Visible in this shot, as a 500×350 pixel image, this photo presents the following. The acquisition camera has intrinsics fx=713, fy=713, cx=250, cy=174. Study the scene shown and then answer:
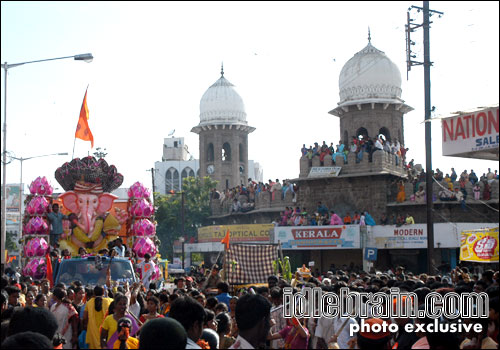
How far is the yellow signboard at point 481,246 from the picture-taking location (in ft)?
52.8

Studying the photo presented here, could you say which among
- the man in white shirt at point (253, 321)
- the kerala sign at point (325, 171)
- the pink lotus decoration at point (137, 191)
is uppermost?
the kerala sign at point (325, 171)

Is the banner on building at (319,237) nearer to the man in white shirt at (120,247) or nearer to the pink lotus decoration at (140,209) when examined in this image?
the pink lotus decoration at (140,209)

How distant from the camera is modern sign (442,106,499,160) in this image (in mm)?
7656

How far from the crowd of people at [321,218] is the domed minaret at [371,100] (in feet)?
19.9

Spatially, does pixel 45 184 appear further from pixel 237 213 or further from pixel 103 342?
pixel 237 213

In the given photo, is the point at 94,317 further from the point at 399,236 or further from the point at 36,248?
the point at 399,236

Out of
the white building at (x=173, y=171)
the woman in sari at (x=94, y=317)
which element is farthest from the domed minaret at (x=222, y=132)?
the woman in sari at (x=94, y=317)

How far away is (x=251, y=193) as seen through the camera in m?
43.7

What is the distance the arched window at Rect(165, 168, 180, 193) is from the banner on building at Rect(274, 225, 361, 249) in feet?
172

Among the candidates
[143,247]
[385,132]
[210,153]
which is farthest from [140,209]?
A: [210,153]

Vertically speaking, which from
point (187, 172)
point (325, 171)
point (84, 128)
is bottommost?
point (325, 171)

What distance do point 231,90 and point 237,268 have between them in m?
44.0

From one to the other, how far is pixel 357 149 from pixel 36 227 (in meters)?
21.0

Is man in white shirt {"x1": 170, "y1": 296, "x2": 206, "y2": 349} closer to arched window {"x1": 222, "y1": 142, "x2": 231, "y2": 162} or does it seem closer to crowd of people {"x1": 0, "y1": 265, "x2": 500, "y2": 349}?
crowd of people {"x1": 0, "y1": 265, "x2": 500, "y2": 349}
